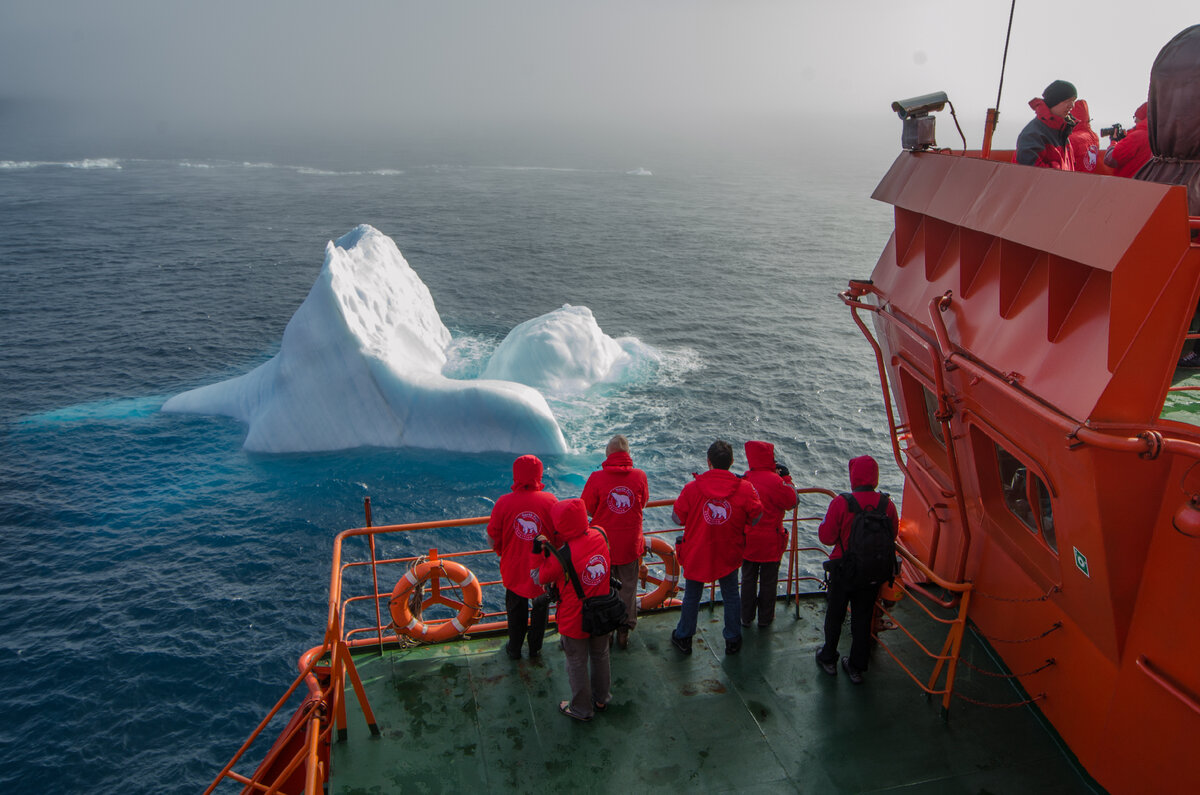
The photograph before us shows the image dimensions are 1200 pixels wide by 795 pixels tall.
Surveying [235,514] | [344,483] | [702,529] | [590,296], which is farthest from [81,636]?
[590,296]

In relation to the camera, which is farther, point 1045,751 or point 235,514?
point 235,514

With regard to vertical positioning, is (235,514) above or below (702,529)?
below

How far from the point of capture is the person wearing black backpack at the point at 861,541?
5680 mm

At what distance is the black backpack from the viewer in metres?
5.68

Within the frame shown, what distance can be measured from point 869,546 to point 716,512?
3.73ft

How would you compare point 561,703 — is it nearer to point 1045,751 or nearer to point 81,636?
point 1045,751

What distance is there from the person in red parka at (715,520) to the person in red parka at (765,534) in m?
0.19

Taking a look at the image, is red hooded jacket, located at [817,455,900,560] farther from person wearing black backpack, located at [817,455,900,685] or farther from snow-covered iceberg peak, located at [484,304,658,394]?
snow-covered iceberg peak, located at [484,304,658,394]

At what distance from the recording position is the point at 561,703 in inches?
229

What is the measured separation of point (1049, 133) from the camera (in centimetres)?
641

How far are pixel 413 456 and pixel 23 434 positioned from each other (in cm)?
1134

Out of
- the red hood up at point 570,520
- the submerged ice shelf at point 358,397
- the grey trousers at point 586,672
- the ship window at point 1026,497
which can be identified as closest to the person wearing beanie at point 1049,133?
the ship window at point 1026,497

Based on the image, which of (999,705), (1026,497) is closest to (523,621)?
(999,705)

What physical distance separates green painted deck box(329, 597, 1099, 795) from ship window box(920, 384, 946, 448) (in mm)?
1961
